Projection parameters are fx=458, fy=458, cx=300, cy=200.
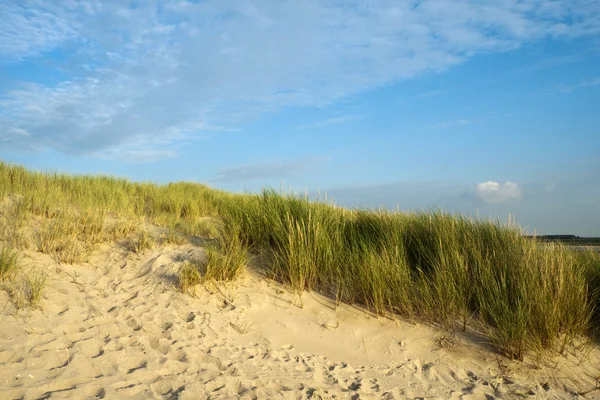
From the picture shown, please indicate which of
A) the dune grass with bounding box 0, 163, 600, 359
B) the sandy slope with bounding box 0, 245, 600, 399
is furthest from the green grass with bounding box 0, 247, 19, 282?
the dune grass with bounding box 0, 163, 600, 359

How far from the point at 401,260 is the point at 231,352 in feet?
8.17

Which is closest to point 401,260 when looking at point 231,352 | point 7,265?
point 231,352

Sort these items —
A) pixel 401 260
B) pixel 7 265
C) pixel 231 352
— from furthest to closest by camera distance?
pixel 401 260 → pixel 7 265 → pixel 231 352

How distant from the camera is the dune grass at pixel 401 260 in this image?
5188 millimetres

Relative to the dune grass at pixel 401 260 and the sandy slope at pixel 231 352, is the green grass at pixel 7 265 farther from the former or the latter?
the dune grass at pixel 401 260

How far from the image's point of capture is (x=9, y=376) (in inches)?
159

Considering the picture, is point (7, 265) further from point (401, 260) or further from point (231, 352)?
point (401, 260)

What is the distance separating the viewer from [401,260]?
5.98 m

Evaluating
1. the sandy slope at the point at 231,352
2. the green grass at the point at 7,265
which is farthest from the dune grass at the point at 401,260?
the green grass at the point at 7,265

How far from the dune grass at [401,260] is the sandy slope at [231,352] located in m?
0.27

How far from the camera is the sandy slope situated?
4141mm

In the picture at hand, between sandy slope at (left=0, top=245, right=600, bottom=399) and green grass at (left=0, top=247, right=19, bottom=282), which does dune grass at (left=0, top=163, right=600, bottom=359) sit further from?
green grass at (left=0, top=247, right=19, bottom=282)

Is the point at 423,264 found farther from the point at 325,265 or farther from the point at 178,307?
the point at 178,307

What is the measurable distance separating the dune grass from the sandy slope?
0.27 meters
